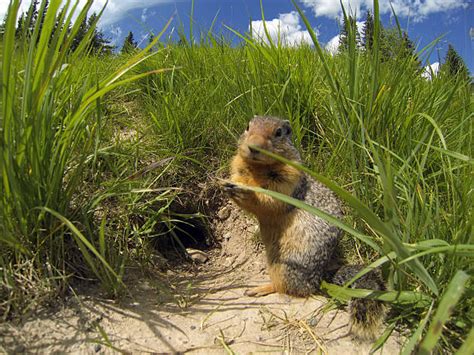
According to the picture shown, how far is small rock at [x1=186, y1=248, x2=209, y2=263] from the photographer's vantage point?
128 inches

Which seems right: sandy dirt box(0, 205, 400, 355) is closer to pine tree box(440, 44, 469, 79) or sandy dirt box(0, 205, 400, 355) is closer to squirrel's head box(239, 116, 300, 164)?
squirrel's head box(239, 116, 300, 164)

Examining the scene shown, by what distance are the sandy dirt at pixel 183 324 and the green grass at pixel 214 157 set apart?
14 centimetres

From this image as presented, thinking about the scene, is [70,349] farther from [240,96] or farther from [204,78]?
[204,78]

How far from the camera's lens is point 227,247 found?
3359mm

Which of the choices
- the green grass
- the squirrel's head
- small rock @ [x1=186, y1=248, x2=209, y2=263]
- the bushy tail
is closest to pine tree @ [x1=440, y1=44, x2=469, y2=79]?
the green grass

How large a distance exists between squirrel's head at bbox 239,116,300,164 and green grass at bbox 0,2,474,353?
40 cm

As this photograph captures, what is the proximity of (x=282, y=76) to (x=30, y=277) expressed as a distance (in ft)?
8.52

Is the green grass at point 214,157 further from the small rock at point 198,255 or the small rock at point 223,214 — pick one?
the small rock at point 198,255

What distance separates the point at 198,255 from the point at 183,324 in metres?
1.24

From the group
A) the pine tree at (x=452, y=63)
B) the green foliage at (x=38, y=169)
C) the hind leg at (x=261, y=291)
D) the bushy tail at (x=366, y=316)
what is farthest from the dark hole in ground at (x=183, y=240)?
the pine tree at (x=452, y=63)

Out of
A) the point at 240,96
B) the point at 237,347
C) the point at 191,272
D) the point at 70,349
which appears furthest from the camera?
the point at 240,96

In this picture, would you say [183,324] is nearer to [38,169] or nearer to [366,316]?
[366,316]

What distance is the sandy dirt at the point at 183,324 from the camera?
71.4 inches

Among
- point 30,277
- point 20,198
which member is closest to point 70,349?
point 30,277
